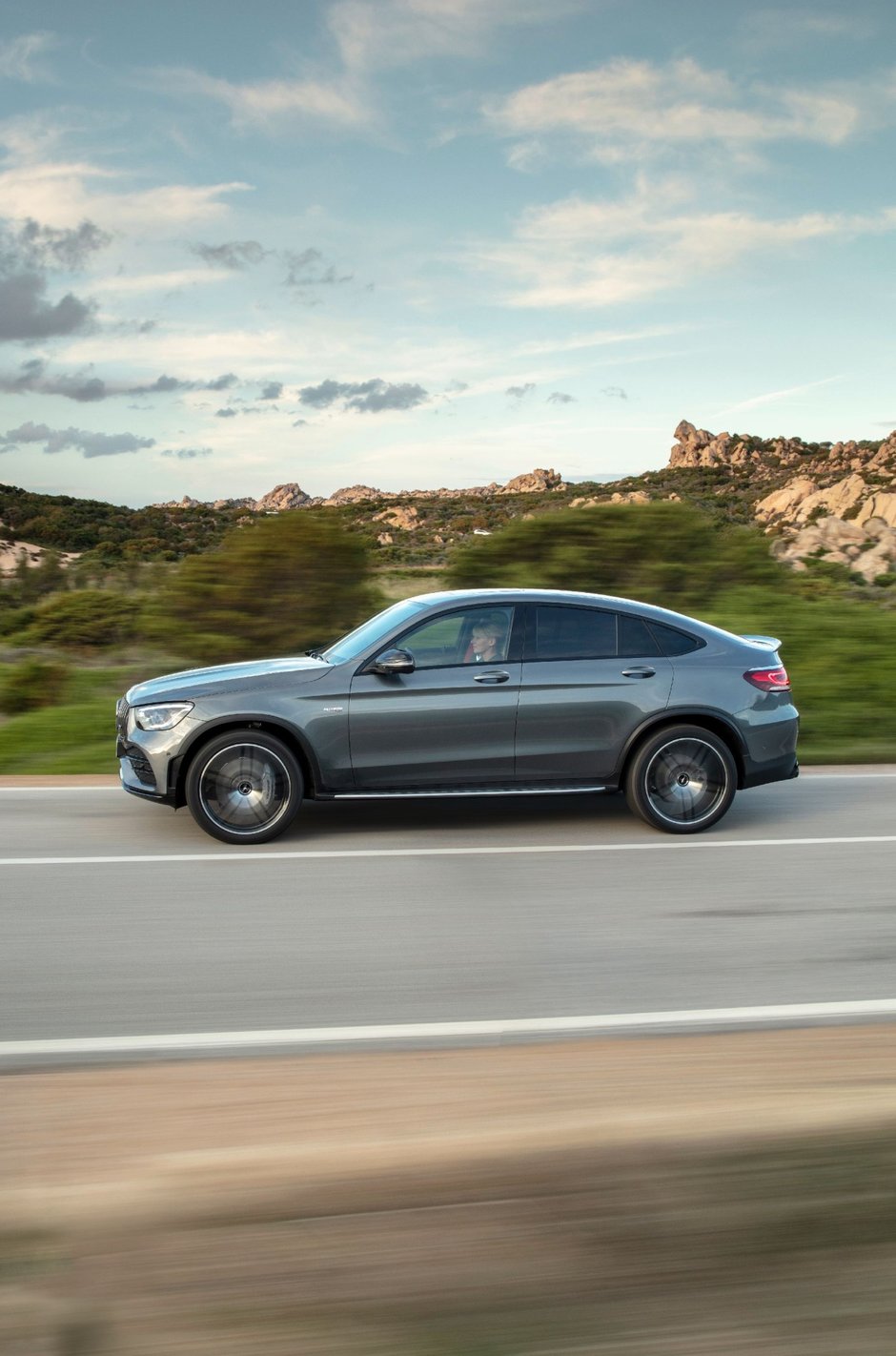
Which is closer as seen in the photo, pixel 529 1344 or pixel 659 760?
pixel 529 1344

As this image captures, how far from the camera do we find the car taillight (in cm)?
852

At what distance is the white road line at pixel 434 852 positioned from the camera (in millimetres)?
7602

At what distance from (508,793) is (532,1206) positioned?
232 inches

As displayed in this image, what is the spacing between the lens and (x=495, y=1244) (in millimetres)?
2291

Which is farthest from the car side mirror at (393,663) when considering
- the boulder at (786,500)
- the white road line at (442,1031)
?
the boulder at (786,500)

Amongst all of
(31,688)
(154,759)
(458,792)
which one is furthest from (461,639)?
(31,688)

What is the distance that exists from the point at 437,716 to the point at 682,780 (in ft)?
5.47

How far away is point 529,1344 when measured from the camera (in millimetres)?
2146

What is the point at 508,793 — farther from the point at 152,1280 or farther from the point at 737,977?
the point at 152,1280

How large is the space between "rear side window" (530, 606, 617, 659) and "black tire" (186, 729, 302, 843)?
1747 mm

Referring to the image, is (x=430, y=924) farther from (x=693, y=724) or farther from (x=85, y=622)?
(x=85, y=622)

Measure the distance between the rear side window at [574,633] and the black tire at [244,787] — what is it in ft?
5.73

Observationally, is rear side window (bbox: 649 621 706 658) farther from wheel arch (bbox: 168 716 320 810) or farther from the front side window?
wheel arch (bbox: 168 716 320 810)

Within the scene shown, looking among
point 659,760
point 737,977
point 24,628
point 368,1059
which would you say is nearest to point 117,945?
point 368,1059
